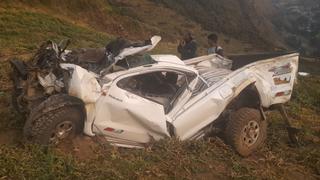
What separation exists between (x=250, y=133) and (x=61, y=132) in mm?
3229

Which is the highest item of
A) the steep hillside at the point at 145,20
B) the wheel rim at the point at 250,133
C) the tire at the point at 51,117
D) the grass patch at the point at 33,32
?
the tire at the point at 51,117

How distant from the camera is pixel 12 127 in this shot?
23.3ft

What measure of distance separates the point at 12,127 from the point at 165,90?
95.1 inches

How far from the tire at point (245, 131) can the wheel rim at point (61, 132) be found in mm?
2653

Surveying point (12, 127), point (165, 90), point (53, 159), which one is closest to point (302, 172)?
point (165, 90)

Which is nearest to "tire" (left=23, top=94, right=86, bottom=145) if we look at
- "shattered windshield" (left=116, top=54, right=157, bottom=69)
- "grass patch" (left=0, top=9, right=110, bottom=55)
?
"shattered windshield" (left=116, top=54, right=157, bottom=69)

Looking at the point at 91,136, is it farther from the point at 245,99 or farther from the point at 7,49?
the point at 7,49

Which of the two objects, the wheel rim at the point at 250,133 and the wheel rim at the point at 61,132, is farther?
the wheel rim at the point at 250,133

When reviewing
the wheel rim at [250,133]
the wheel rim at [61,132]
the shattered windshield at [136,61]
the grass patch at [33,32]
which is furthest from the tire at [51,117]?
the grass patch at [33,32]

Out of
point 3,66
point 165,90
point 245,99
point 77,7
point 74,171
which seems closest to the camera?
point 74,171

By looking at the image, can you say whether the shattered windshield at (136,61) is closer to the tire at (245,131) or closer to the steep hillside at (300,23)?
the tire at (245,131)

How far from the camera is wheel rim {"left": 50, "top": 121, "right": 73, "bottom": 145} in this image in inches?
250

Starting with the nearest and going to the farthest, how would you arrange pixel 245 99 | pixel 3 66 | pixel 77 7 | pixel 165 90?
1. pixel 165 90
2. pixel 245 99
3. pixel 3 66
4. pixel 77 7

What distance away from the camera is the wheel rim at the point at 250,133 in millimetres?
7799
